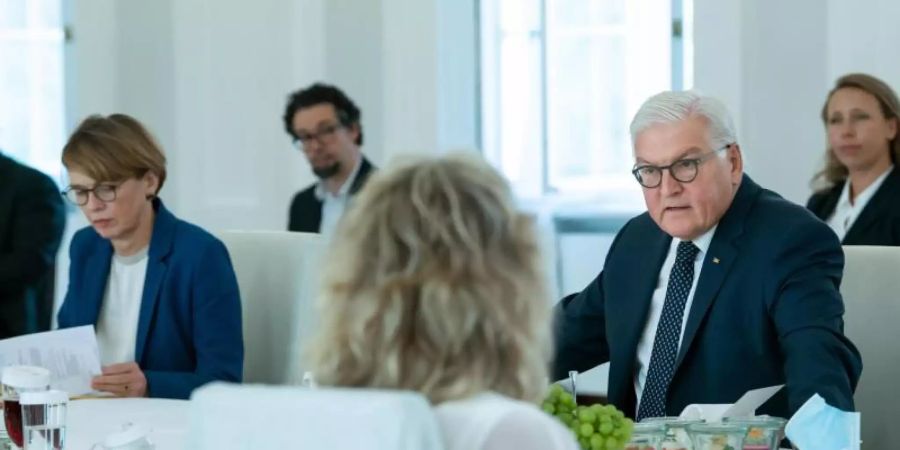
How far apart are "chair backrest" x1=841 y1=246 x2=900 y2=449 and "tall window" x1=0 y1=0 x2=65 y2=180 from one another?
5.05 m

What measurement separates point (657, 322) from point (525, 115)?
389 centimetres

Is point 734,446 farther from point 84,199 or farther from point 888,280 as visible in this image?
point 84,199

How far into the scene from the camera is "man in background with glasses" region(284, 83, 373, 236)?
5.61 meters

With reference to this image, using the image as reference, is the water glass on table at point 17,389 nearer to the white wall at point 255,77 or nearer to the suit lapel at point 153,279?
the suit lapel at point 153,279

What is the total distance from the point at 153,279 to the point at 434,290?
2.28 meters

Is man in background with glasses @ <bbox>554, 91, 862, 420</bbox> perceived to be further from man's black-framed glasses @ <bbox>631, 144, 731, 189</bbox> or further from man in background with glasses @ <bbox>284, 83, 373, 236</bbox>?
man in background with glasses @ <bbox>284, 83, 373, 236</bbox>

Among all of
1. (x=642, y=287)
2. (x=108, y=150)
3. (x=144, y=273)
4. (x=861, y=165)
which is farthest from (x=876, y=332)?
(x=861, y=165)

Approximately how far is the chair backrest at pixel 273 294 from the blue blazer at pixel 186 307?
0.53 ft

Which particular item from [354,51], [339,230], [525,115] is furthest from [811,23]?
A: [339,230]

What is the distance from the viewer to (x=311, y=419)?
152 cm

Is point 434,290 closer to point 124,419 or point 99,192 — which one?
point 124,419

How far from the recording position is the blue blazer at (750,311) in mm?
2791

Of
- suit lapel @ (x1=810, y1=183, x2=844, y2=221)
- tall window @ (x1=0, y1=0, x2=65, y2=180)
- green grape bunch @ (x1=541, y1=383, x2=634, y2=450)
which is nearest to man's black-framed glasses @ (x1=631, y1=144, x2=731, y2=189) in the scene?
green grape bunch @ (x1=541, y1=383, x2=634, y2=450)

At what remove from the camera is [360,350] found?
155 centimetres
